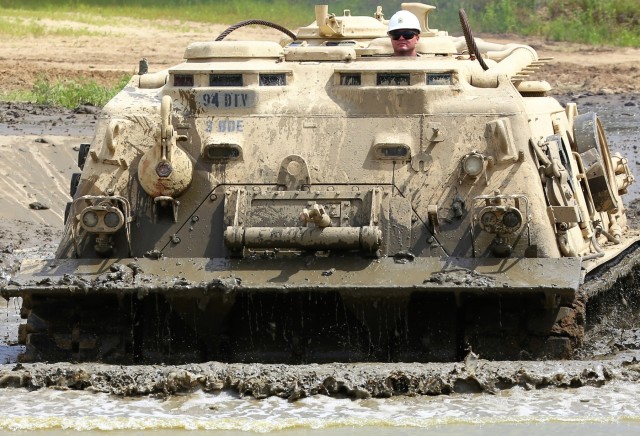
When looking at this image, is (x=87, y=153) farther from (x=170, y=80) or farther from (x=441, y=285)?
(x=441, y=285)

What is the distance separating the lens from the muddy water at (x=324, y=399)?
10078 millimetres

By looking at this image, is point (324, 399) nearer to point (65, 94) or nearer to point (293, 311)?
point (293, 311)

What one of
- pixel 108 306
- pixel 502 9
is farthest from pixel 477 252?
pixel 502 9

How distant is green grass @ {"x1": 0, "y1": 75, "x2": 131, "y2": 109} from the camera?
25.5 metres

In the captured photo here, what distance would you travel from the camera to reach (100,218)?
11195mm

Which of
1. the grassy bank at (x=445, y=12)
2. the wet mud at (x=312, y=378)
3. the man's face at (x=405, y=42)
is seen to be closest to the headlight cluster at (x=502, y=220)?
the wet mud at (x=312, y=378)

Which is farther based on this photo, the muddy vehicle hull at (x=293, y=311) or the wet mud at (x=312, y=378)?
the muddy vehicle hull at (x=293, y=311)

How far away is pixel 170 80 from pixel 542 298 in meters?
2.87

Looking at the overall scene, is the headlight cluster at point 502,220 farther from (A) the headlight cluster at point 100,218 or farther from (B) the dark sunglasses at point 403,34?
(A) the headlight cluster at point 100,218

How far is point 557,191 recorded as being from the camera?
38.2ft

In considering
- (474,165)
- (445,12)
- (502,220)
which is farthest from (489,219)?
(445,12)

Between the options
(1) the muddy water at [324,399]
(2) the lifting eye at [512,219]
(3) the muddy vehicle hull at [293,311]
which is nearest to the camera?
(1) the muddy water at [324,399]

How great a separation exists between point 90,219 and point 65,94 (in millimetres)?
14995

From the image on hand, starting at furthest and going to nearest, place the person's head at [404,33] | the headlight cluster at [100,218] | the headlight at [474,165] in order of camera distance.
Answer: the person's head at [404,33], the headlight at [474,165], the headlight cluster at [100,218]
